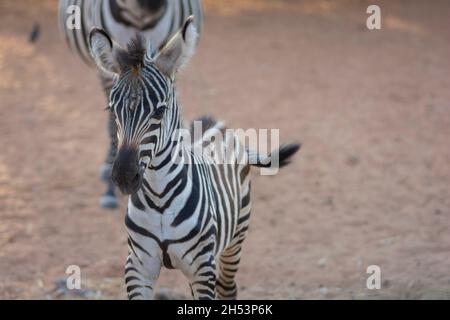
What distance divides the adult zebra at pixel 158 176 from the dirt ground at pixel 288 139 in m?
1.63

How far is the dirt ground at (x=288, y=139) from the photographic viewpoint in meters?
6.72

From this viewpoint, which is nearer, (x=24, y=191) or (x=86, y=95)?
(x=24, y=191)

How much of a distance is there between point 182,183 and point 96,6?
3.60 meters

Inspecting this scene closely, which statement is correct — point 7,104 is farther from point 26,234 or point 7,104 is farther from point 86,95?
point 26,234

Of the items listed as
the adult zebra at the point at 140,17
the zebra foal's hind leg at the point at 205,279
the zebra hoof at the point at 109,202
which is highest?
the adult zebra at the point at 140,17

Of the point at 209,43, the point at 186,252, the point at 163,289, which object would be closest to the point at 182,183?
the point at 186,252

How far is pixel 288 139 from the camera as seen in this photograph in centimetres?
938

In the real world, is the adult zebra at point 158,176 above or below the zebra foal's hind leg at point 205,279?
above

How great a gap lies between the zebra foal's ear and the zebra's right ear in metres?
0.24

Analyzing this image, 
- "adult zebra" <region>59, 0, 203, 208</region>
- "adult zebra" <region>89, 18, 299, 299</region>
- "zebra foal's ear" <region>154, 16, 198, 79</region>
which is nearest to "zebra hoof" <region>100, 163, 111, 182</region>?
"adult zebra" <region>59, 0, 203, 208</region>
